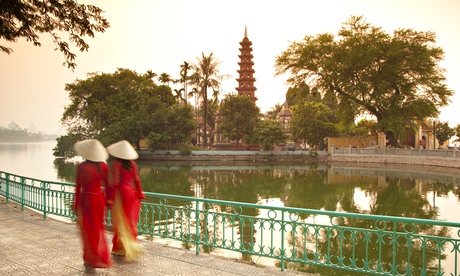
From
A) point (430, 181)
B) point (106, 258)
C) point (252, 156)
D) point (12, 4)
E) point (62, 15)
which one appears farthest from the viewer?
point (252, 156)

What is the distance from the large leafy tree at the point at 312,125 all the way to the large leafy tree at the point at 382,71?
5859 mm

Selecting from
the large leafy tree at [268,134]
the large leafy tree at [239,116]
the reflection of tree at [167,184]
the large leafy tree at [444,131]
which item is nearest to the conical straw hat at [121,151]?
the reflection of tree at [167,184]

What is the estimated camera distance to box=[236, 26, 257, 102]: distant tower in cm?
5300

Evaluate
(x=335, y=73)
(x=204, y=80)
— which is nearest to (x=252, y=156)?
(x=204, y=80)

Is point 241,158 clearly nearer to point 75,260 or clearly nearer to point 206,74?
point 206,74

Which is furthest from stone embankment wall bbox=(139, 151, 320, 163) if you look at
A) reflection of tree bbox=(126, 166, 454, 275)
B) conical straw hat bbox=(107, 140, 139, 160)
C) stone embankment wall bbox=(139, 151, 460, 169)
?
conical straw hat bbox=(107, 140, 139, 160)

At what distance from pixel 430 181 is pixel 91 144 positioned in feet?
81.0

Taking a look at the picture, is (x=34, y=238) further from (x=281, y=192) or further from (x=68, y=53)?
(x=281, y=192)

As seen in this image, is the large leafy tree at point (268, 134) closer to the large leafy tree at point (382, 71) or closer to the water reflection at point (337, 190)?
the large leafy tree at point (382, 71)

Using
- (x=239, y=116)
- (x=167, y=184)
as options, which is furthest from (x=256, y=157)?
(x=167, y=184)

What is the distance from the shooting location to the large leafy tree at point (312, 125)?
145 feet

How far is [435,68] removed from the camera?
3622cm

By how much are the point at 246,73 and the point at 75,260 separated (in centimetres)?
4956

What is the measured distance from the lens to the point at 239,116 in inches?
1698
